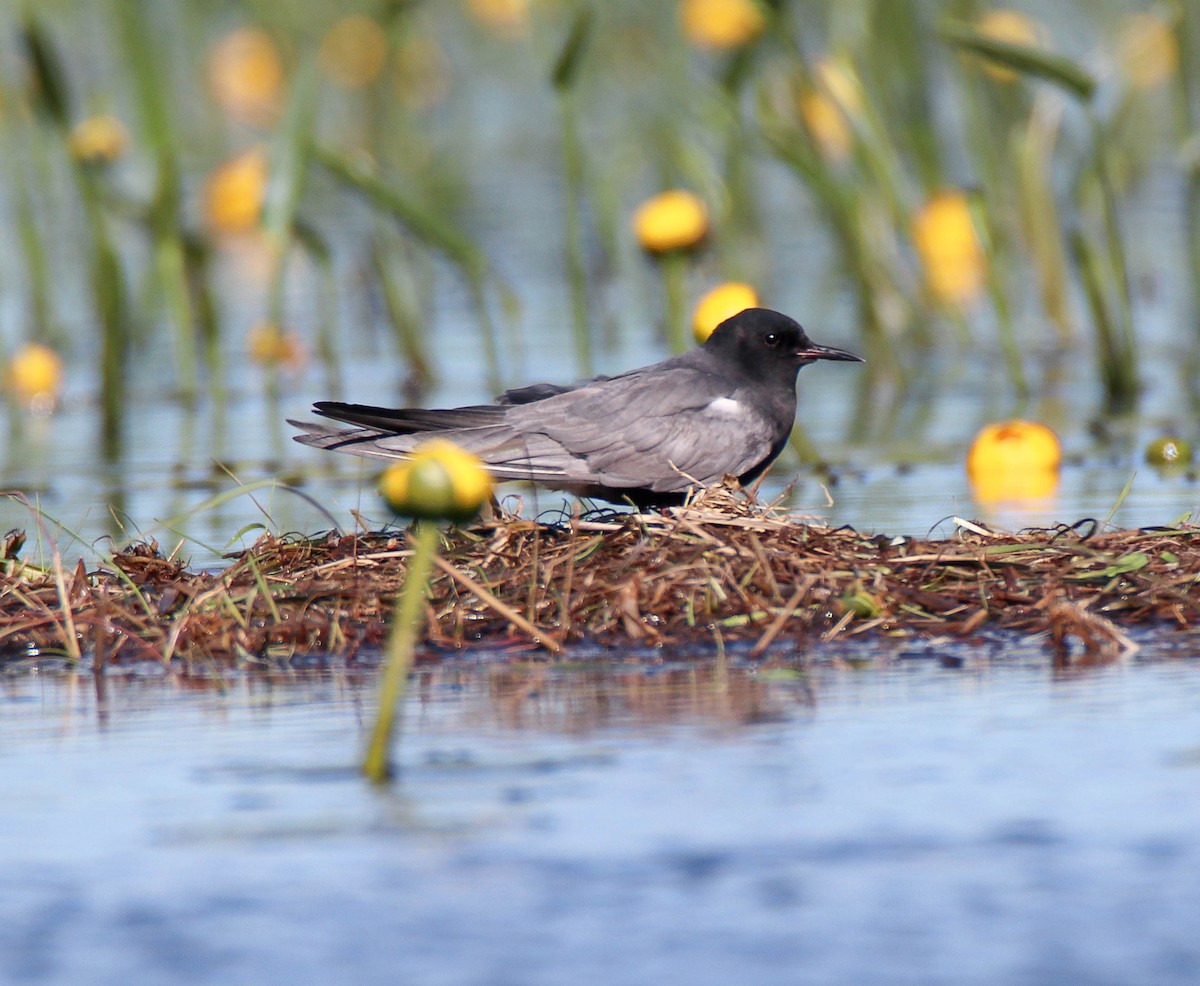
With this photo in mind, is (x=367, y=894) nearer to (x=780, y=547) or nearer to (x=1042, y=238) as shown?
(x=780, y=547)

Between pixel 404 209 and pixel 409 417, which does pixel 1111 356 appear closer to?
pixel 404 209

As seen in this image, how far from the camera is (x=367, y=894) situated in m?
3.67

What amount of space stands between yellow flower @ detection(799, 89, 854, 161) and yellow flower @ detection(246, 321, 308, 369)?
10.8ft

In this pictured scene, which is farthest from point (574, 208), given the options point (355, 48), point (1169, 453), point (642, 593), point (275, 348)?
point (355, 48)

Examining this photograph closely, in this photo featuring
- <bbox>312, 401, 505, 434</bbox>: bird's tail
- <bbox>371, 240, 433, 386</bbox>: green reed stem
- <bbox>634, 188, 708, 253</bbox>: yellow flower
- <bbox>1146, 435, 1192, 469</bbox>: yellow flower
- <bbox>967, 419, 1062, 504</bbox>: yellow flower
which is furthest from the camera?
<bbox>371, 240, 433, 386</bbox>: green reed stem

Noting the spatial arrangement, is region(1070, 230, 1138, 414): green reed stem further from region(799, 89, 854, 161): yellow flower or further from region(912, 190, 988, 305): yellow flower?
region(799, 89, 854, 161): yellow flower

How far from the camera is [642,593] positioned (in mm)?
5730

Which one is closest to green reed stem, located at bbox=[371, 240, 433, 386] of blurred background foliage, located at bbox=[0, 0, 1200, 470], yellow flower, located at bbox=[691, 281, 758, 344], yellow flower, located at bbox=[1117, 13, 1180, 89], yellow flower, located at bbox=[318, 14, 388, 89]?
blurred background foliage, located at bbox=[0, 0, 1200, 470]

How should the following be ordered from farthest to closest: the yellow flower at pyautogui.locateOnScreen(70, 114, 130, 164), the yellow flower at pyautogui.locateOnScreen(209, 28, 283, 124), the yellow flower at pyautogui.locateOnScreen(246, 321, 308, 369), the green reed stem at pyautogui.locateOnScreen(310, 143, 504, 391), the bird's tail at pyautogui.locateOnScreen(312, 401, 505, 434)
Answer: the yellow flower at pyautogui.locateOnScreen(209, 28, 283, 124) → the yellow flower at pyautogui.locateOnScreen(246, 321, 308, 369) → the yellow flower at pyautogui.locateOnScreen(70, 114, 130, 164) → the green reed stem at pyautogui.locateOnScreen(310, 143, 504, 391) → the bird's tail at pyautogui.locateOnScreen(312, 401, 505, 434)

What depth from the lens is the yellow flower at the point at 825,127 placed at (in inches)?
512

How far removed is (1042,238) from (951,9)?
1578 mm

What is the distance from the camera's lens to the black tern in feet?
23.0

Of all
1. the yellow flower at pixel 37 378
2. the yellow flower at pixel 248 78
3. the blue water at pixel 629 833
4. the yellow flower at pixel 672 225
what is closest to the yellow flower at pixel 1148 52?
the yellow flower at pixel 672 225

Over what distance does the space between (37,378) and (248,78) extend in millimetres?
11682
